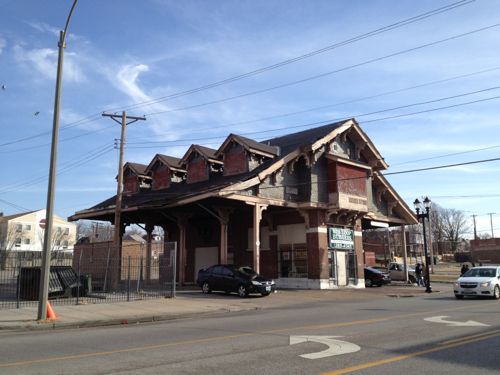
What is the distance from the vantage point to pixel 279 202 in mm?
27297

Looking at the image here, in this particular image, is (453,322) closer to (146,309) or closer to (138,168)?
(146,309)

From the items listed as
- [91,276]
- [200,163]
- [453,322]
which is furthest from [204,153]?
[453,322]

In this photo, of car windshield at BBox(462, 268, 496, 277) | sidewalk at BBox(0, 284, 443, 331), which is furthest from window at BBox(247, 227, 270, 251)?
car windshield at BBox(462, 268, 496, 277)

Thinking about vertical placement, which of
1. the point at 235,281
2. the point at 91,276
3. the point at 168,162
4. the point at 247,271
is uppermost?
the point at 168,162

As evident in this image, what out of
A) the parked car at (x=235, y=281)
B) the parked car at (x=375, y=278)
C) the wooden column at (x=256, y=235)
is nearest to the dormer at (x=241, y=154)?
the wooden column at (x=256, y=235)

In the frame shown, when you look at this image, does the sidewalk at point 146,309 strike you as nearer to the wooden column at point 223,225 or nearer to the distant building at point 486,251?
the wooden column at point 223,225

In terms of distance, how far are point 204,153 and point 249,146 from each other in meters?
4.09

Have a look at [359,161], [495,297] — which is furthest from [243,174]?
[495,297]

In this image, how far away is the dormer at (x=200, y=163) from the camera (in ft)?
101

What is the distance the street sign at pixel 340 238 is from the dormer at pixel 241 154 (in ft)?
20.1

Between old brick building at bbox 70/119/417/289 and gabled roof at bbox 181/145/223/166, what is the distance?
7cm

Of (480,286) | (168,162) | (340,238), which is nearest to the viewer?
(480,286)

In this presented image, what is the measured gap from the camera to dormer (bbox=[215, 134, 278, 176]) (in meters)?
28.2

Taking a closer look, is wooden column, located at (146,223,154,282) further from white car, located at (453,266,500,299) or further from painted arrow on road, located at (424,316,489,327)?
white car, located at (453,266,500,299)
